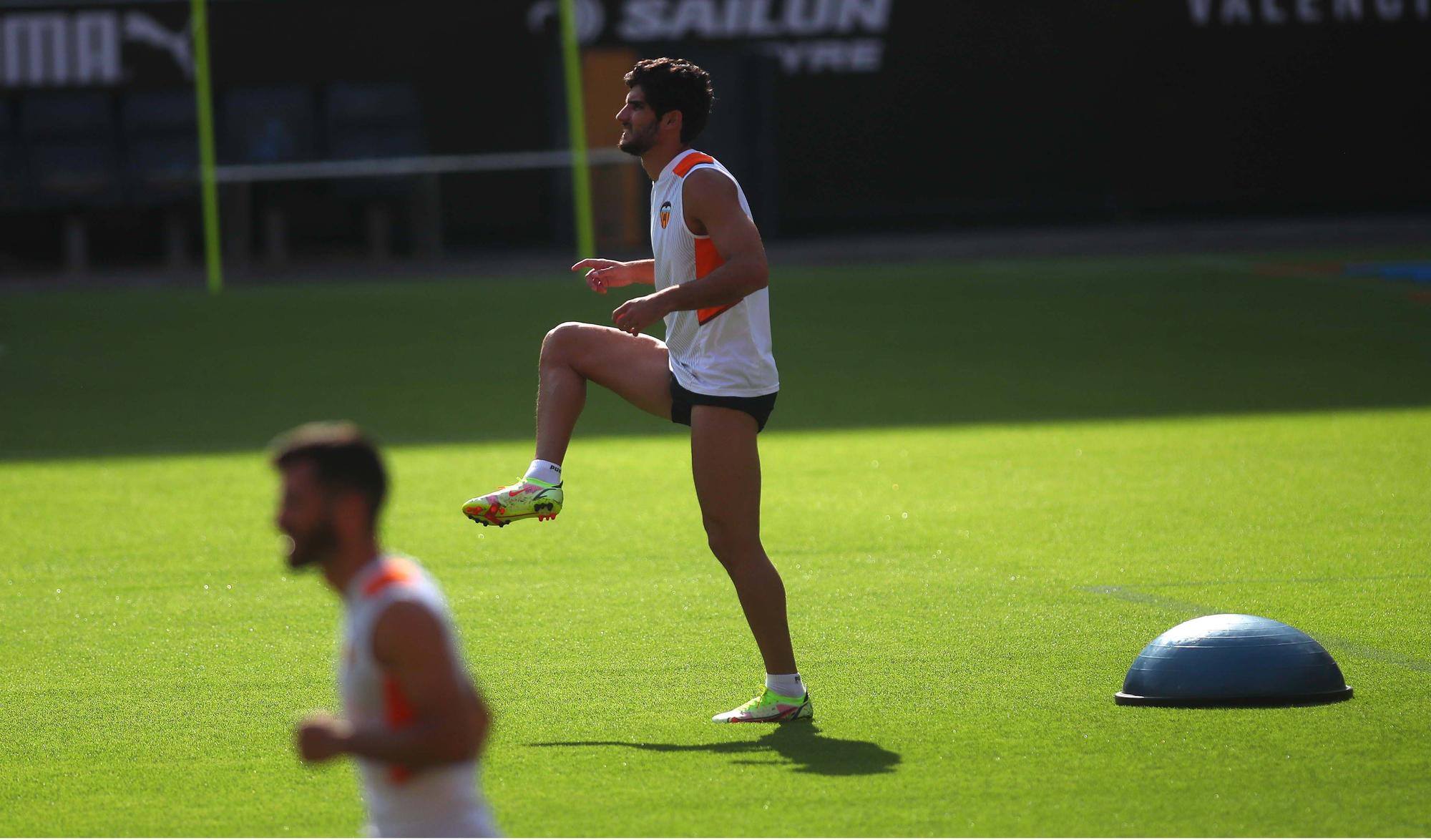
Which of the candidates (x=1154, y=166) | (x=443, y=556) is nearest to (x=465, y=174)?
(x=1154, y=166)

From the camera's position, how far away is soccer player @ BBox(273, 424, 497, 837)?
2.96 meters

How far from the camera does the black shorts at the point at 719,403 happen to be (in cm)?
550

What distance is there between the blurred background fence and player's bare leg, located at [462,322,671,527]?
16.7 metres

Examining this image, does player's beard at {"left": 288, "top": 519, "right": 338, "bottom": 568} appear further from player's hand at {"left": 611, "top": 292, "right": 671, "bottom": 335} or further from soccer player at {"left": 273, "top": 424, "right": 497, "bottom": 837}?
player's hand at {"left": 611, "top": 292, "right": 671, "bottom": 335}

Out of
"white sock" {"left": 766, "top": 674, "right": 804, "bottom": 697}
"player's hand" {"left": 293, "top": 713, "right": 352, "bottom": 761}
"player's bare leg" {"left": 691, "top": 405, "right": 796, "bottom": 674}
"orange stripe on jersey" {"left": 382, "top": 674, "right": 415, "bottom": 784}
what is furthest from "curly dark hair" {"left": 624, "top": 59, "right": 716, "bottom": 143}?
"player's hand" {"left": 293, "top": 713, "right": 352, "bottom": 761}

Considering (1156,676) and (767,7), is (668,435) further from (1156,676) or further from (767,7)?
(767,7)

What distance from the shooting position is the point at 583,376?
5.86 metres

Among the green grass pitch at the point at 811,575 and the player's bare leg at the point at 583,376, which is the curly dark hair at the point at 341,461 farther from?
the player's bare leg at the point at 583,376

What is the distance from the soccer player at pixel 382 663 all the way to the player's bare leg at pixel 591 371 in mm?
2683

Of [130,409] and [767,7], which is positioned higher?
[767,7]

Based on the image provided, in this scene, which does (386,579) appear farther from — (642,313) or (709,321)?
(709,321)

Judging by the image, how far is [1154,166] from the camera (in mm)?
24594

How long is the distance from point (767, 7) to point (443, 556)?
1641cm

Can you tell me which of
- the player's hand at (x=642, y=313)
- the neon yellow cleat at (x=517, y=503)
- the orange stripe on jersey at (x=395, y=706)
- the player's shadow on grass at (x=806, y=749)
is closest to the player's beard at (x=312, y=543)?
the orange stripe on jersey at (x=395, y=706)
